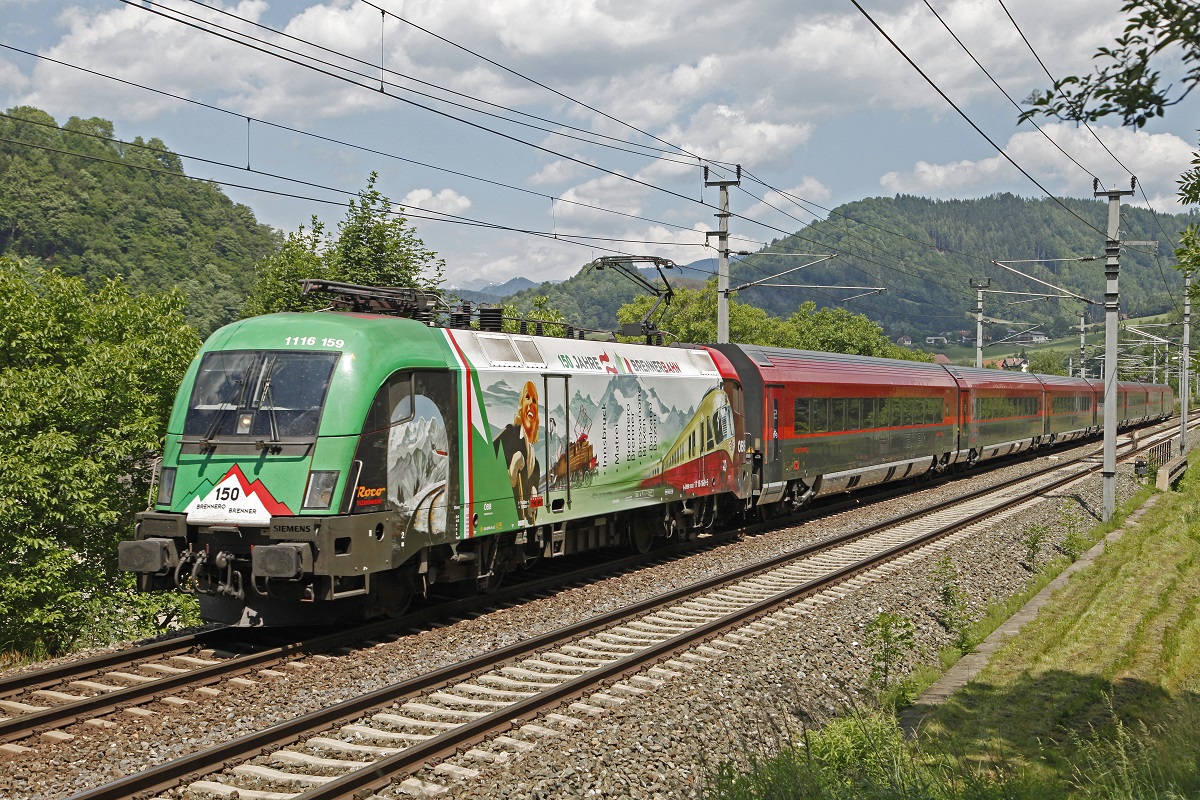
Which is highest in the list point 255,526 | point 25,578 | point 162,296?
point 162,296

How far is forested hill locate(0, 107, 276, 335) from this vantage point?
96500 millimetres

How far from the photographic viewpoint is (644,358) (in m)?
17.1

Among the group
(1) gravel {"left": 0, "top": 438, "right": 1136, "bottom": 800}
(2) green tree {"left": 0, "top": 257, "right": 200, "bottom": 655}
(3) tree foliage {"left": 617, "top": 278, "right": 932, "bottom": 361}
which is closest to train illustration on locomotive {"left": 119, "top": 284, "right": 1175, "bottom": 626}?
(1) gravel {"left": 0, "top": 438, "right": 1136, "bottom": 800}

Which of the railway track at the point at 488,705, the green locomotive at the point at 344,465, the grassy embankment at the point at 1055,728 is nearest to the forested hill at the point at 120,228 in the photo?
the green locomotive at the point at 344,465

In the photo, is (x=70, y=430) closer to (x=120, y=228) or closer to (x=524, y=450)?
(x=524, y=450)

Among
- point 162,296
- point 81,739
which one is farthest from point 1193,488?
A: point 81,739

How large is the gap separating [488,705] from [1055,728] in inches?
198

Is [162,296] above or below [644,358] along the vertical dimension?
above

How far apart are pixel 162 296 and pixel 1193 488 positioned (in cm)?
2705

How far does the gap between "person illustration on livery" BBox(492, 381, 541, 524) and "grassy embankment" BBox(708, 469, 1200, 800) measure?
17.4 ft

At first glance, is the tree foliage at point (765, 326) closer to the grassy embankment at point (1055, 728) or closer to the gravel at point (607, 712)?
Answer: the gravel at point (607, 712)

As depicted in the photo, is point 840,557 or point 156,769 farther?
point 840,557

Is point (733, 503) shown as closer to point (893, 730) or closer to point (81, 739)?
point (893, 730)

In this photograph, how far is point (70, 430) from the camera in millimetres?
18797
